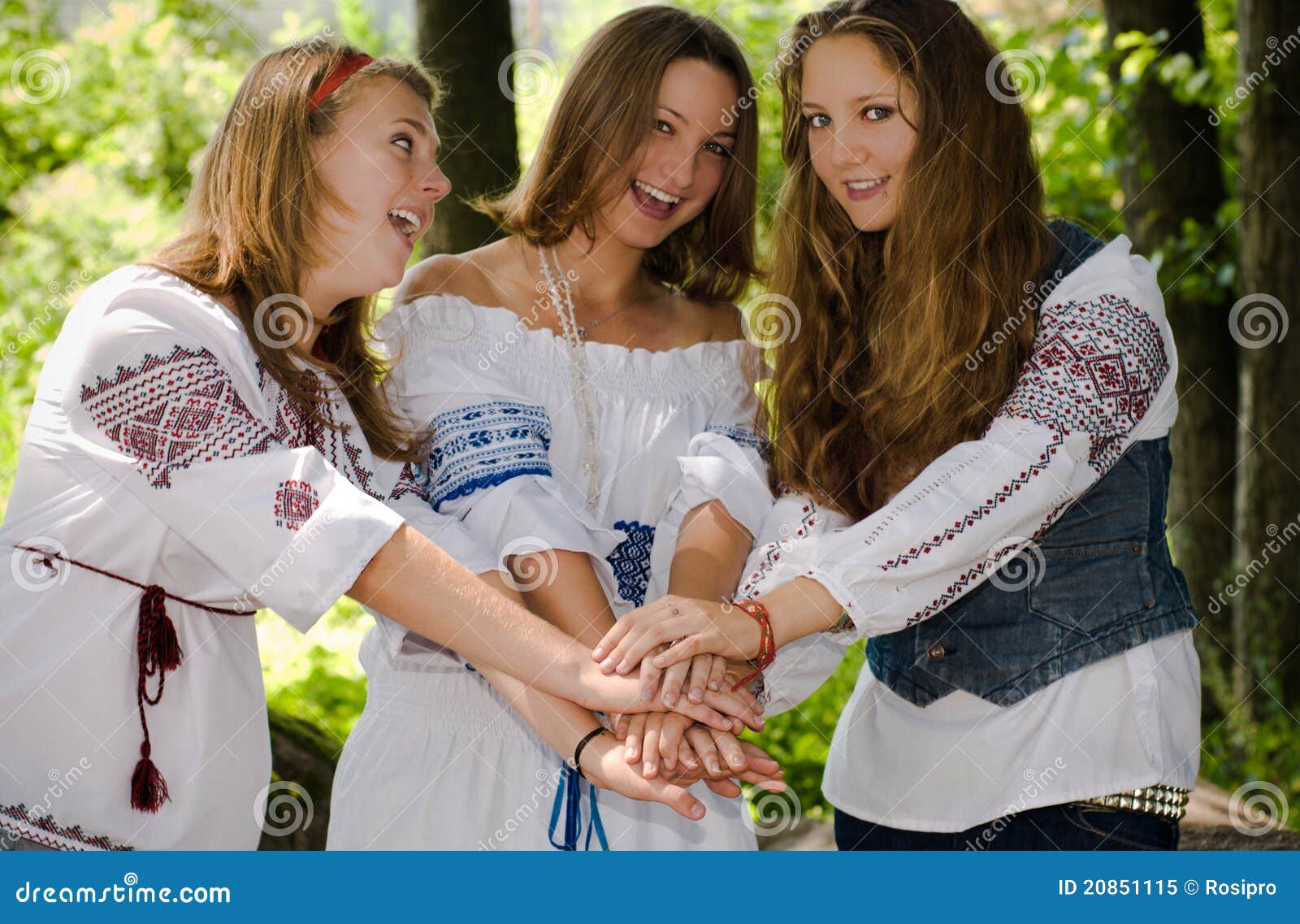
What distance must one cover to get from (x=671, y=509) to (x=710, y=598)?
216mm

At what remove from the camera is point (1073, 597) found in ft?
7.52

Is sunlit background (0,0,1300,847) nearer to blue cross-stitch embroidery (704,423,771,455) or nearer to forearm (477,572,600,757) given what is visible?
forearm (477,572,600,757)

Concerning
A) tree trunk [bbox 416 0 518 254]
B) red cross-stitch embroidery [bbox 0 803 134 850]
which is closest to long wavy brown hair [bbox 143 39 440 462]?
red cross-stitch embroidery [bbox 0 803 134 850]

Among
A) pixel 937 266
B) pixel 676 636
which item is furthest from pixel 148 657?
pixel 937 266

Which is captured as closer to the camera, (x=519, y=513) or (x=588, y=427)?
(x=519, y=513)

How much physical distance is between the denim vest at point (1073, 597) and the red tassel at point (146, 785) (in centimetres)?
132

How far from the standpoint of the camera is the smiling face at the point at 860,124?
96.3 inches

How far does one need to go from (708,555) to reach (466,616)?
1.77 ft

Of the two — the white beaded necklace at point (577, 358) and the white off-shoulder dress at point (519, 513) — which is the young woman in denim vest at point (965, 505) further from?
the white beaded necklace at point (577, 358)

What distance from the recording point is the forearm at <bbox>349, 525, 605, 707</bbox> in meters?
2.24

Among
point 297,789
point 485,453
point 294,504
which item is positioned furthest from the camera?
point 297,789

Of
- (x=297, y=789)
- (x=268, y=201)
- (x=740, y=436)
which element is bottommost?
(x=297, y=789)

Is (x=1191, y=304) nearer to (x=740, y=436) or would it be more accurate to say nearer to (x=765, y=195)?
(x=765, y=195)

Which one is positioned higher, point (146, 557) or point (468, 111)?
point (468, 111)
